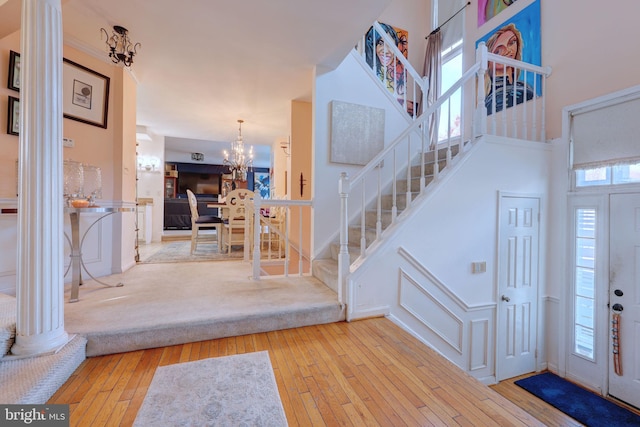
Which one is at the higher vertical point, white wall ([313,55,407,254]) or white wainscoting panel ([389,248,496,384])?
white wall ([313,55,407,254])

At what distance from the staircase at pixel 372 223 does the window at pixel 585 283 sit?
1.63 m

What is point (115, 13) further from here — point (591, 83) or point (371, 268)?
point (591, 83)

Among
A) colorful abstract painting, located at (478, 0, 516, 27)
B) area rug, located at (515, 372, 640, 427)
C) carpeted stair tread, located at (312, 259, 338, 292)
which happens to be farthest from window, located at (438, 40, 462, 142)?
area rug, located at (515, 372, 640, 427)

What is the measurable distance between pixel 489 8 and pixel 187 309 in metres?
5.63

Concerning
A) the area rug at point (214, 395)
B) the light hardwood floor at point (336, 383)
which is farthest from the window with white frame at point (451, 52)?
the area rug at point (214, 395)

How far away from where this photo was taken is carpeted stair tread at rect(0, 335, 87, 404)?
1.22 metres

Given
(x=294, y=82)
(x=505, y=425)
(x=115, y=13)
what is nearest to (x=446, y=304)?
(x=505, y=425)

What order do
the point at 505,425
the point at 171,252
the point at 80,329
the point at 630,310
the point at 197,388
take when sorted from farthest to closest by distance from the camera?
the point at 171,252, the point at 630,310, the point at 80,329, the point at 197,388, the point at 505,425

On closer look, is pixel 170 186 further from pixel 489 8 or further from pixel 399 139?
pixel 489 8

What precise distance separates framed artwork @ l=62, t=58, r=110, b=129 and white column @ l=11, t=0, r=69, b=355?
64.5 inches

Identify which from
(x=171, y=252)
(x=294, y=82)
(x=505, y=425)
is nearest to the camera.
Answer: (x=505, y=425)

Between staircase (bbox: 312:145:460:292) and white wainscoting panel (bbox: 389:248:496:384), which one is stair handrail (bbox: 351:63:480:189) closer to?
staircase (bbox: 312:145:460:292)

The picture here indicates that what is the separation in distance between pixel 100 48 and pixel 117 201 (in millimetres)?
1686

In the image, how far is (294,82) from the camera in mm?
3646
